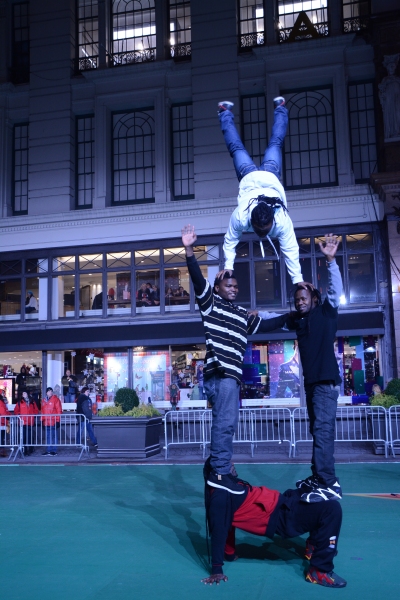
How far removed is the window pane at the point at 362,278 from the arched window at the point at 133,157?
7.41 metres

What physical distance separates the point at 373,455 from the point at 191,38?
15255mm

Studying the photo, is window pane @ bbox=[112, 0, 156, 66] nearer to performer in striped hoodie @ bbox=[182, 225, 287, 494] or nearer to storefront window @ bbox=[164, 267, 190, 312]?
storefront window @ bbox=[164, 267, 190, 312]

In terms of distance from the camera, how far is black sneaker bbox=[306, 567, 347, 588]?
5188mm

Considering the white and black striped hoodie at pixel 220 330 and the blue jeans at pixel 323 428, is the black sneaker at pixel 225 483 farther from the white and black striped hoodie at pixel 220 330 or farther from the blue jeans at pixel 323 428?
the white and black striped hoodie at pixel 220 330

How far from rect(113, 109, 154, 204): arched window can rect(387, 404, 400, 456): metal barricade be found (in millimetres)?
12036

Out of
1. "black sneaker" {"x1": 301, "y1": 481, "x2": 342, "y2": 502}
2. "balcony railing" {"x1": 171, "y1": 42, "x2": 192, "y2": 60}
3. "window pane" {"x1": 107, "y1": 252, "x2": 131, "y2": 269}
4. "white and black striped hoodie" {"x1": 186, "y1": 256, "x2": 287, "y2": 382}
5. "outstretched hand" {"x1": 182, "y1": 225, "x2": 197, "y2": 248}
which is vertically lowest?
"black sneaker" {"x1": 301, "y1": 481, "x2": 342, "y2": 502}

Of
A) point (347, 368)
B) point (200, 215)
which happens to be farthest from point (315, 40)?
point (347, 368)

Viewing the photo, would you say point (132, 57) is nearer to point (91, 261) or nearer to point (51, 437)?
point (91, 261)

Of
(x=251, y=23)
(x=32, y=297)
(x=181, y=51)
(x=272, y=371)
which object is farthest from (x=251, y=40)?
(x=32, y=297)

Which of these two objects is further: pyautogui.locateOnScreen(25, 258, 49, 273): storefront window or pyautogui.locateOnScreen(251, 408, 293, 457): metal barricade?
pyautogui.locateOnScreen(25, 258, 49, 273): storefront window

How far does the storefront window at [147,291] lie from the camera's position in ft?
71.2

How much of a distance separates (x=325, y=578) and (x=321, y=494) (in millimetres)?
660

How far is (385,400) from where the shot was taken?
14117 mm

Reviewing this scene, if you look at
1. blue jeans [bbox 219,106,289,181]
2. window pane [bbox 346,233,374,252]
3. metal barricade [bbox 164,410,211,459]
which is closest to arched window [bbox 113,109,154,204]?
window pane [bbox 346,233,374,252]
